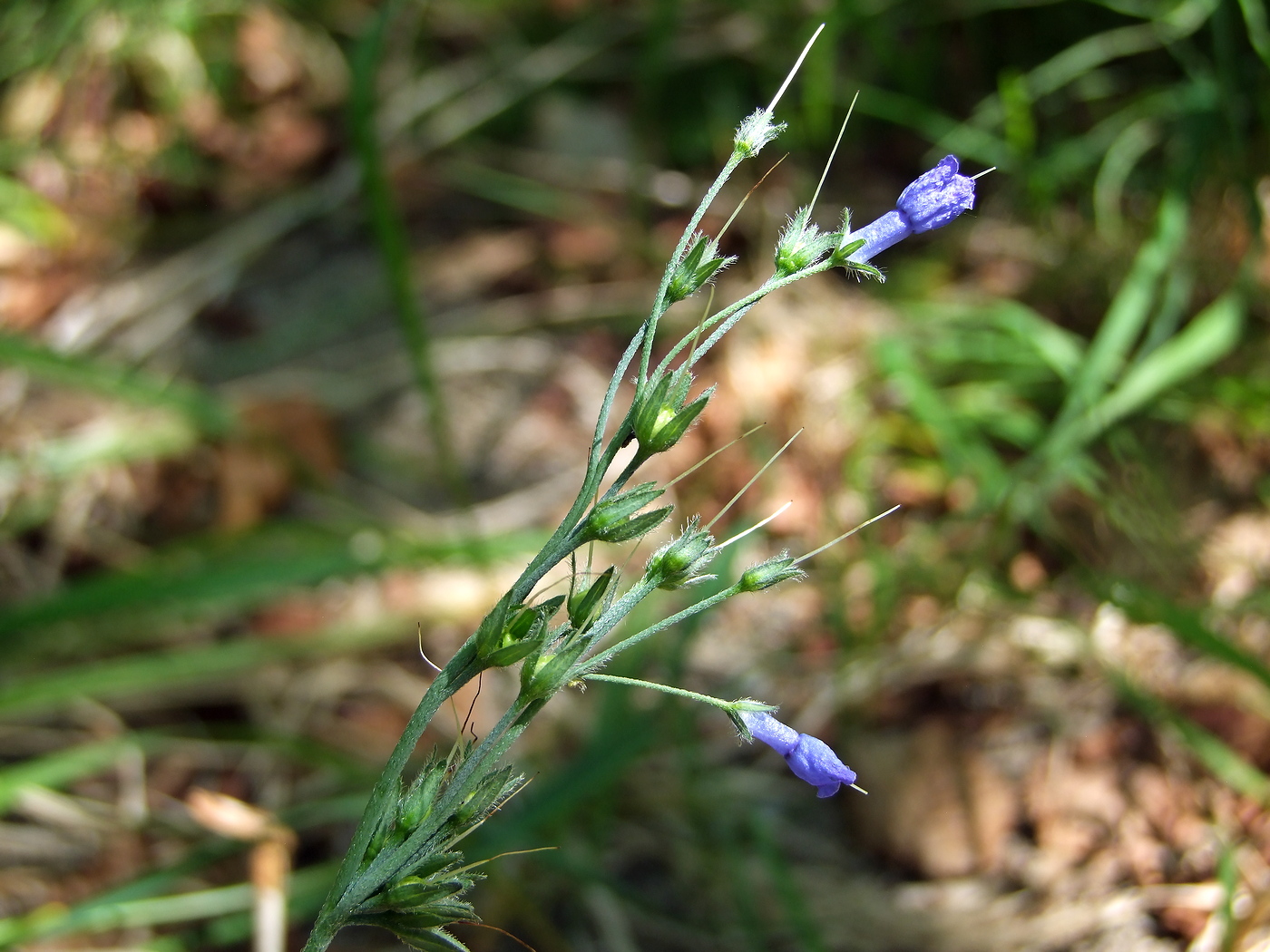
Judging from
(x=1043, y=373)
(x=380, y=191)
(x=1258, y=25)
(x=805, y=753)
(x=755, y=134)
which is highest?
(x=380, y=191)

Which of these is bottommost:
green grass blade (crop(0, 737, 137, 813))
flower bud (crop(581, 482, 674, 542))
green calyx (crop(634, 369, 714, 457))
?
flower bud (crop(581, 482, 674, 542))

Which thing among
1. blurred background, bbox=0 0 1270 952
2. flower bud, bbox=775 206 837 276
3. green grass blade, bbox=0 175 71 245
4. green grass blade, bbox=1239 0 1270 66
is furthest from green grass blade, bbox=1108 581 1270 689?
green grass blade, bbox=0 175 71 245

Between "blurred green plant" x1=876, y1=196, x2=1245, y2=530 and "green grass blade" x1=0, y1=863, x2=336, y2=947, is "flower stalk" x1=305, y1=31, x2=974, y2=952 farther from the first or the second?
"blurred green plant" x1=876, y1=196, x2=1245, y2=530

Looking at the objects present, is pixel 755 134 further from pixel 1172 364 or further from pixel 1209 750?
pixel 1172 364

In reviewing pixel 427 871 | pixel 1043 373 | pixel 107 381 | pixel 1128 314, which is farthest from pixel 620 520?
pixel 1043 373

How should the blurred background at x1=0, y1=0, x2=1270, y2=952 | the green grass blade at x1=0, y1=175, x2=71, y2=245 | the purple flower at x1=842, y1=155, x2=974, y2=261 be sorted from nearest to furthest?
the purple flower at x1=842, y1=155, x2=974, y2=261 < the blurred background at x1=0, y1=0, x2=1270, y2=952 < the green grass blade at x1=0, y1=175, x2=71, y2=245

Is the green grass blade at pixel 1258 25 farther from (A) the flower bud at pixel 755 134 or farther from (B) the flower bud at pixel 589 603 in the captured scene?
(B) the flower bud at pixel 589 603

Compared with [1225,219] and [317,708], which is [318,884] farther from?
[1225,219]

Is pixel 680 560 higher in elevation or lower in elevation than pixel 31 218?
lower
